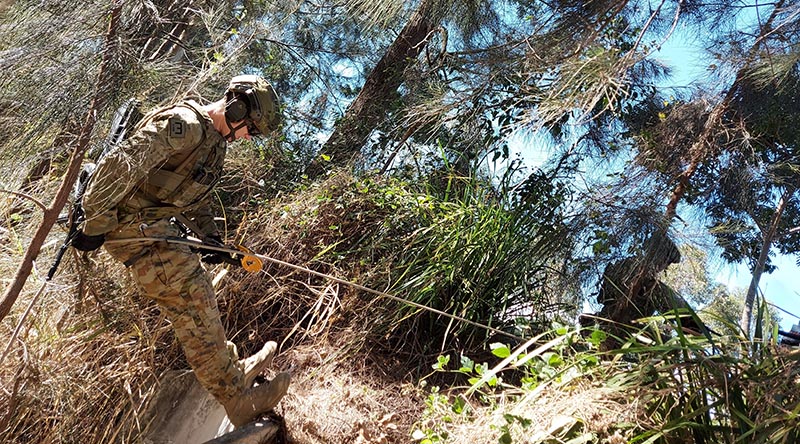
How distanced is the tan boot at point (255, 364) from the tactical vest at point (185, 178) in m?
0.90

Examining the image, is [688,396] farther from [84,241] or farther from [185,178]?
[84,241]

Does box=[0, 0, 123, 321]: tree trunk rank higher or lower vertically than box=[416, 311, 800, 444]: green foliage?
lower

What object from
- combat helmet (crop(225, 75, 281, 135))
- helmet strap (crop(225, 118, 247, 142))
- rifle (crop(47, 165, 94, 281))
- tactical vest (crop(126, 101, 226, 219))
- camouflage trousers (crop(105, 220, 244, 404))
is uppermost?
combat helmet (crop(225, 75, 281, 135))

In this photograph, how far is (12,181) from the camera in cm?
265

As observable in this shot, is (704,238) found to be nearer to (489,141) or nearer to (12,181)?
(489,141)

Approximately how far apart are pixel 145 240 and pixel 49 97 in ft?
2.49

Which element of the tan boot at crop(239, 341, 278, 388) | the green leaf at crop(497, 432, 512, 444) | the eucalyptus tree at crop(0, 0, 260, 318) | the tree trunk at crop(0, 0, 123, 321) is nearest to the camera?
the green leaf at crop(497, 432, 512, 444)

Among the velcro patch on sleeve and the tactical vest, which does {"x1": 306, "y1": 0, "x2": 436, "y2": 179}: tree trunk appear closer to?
the tactical vest

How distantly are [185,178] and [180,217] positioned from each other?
34 centimetres

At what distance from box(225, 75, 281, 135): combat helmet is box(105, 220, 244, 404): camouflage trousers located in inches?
25.9

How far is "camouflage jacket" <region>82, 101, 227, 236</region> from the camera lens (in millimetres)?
2713

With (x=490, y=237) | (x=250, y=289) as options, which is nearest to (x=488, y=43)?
(x=490, y=237)

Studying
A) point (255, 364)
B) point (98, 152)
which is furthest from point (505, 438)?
point (98, 152)

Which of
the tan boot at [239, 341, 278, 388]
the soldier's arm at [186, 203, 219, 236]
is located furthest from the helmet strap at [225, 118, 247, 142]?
the tan boot at [239, 341, 278, 388]
